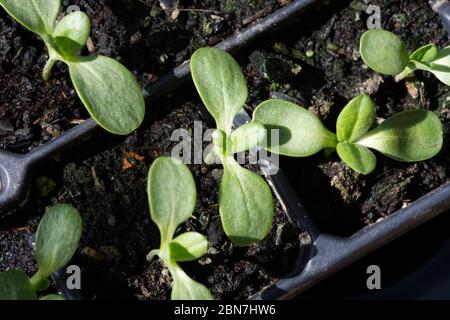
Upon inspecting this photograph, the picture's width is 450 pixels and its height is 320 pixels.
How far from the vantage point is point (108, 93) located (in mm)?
1216

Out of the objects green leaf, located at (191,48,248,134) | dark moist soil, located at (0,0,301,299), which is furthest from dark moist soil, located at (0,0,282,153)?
green leaf, located at (191,48,248,134)

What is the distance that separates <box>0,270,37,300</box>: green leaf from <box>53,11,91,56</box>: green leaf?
42 cm

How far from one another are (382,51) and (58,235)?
701mm

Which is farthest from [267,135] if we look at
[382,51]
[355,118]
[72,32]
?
[72,32]

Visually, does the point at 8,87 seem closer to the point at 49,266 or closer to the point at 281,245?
the point at 49,266

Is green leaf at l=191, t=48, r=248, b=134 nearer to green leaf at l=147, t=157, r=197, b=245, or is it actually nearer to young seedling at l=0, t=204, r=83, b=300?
green leaf at l=147, t=157, r=197, b=245

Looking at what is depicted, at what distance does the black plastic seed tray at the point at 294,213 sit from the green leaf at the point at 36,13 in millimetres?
210

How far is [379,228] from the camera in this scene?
1.34 m

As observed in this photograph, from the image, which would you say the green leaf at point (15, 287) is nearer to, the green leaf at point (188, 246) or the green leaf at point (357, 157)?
the green leaf at point (188, 246)

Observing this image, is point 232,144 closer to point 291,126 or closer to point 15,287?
point 291,126

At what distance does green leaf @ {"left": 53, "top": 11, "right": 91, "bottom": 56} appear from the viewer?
48.1 inches

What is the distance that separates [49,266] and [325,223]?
57 centimetres

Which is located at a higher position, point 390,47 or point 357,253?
point 390,47

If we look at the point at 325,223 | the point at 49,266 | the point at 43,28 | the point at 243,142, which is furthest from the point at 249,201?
the point at 43,28
